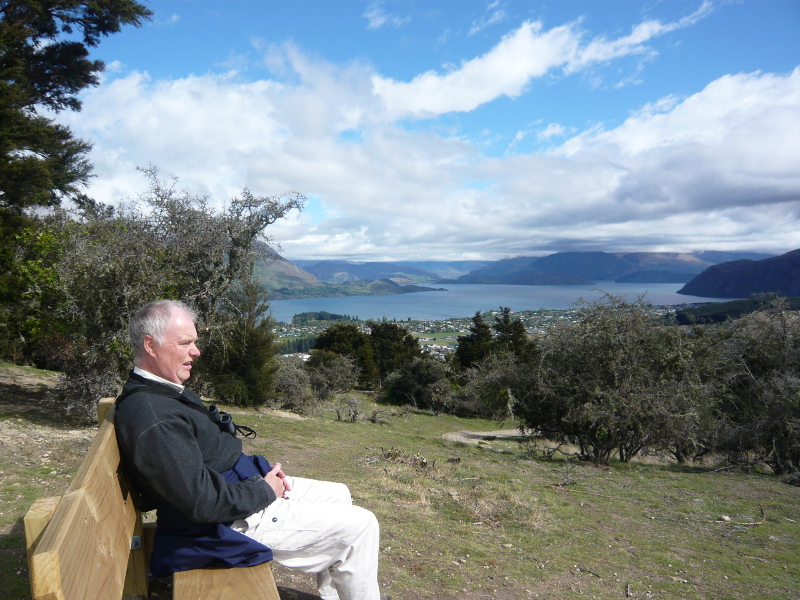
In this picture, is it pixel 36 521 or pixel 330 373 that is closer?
pixel 36 521

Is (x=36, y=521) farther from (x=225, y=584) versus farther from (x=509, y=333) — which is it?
(x=509, y=333)

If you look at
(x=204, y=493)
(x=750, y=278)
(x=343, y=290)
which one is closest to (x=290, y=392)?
(x=204, y=493)

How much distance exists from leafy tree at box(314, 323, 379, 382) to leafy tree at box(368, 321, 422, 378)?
1100 millimetres

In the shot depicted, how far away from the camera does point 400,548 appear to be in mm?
3840

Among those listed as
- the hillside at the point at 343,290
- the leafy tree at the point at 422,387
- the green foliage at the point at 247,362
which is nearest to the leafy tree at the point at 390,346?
the leafy tree at the point at 422,387

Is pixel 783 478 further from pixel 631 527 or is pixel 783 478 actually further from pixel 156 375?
pixel 156 375

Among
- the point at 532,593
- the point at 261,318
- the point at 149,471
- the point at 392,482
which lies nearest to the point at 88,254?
the point at 392,482

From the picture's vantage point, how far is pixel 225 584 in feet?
6.50

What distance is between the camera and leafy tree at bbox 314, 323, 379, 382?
117 ft

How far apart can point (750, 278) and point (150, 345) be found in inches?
3548

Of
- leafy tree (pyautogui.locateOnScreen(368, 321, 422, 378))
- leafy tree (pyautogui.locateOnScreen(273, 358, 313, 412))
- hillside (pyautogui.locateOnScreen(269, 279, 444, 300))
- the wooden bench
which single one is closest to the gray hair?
the wooden bench

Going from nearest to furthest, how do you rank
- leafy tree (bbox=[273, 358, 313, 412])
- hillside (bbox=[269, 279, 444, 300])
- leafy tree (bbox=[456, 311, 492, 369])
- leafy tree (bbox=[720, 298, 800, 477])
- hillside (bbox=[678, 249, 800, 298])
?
leafy tree (bbox=[720, 298, 800, 477])
leafy tree (bbox=[273, 358, 313, 412])
leafy tree (bbox=[456, 311, 492, 369])
hillside (bbox=[678, 249, 800, 298])
hillside (bbox=[269, 279, 444, 300])

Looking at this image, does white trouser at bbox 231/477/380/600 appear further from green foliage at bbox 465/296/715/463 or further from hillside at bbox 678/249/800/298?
hillside at bbox 678/249/800/298

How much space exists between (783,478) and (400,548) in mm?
8749
